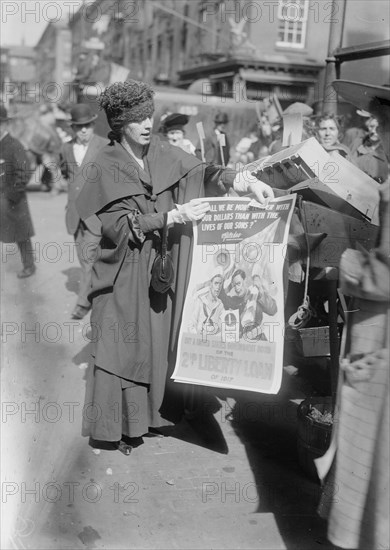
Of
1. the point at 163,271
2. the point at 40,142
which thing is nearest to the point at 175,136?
the point at 163,271

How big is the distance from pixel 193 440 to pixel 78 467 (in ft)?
2.65

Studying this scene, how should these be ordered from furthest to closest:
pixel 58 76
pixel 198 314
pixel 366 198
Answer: pixel 58 76 < pixel 198 314 < pixel 366 198

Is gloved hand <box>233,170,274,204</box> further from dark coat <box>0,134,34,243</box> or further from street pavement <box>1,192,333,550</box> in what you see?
dark coat <box>0,134,34,243</box>

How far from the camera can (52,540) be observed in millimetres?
3309

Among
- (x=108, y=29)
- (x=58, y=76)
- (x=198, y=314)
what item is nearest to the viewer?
(x=198, y=314)

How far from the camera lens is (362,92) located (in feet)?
10.1

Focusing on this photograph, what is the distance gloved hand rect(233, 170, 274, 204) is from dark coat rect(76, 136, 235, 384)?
305 mm

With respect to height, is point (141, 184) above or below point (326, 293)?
above

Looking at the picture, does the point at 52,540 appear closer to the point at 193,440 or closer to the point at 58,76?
the point at 193,440

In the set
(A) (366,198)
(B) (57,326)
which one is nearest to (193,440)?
(A) (366,198)

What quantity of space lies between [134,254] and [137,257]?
0.08ft

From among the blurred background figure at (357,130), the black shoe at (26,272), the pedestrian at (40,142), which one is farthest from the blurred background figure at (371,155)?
the pedestrian at (40,142)

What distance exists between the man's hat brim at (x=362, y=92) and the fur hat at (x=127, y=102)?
1174 mm

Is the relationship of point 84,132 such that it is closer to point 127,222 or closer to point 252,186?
point 127,222
